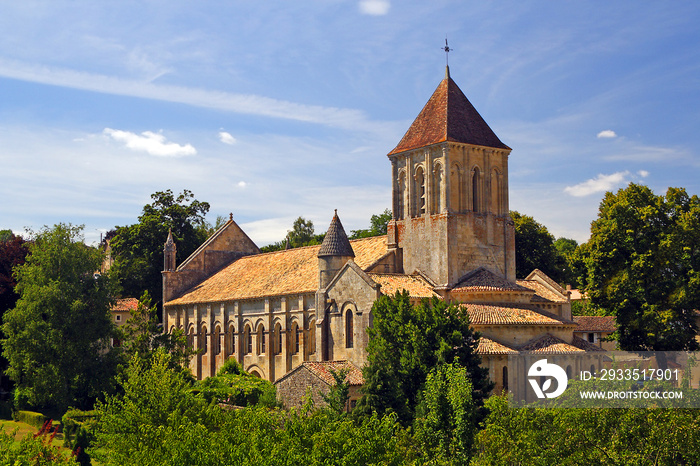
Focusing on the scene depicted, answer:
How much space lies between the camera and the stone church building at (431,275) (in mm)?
45531

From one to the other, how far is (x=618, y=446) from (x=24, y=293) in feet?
135

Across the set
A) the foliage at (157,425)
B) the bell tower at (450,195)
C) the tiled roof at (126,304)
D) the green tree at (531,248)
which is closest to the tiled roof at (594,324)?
the green tree at (531,248)

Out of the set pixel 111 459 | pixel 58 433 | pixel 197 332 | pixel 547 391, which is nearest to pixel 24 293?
pixel 58 433

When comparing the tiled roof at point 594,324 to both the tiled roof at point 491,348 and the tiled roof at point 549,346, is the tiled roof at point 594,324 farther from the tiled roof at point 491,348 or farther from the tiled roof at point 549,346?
the tiled roof at point 491,348

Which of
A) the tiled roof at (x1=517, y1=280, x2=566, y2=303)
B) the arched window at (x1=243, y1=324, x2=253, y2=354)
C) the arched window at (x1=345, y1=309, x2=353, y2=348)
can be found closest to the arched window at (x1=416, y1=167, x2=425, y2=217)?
the tiled roof at (x1=517, y1=280, x2=566, y2=303)

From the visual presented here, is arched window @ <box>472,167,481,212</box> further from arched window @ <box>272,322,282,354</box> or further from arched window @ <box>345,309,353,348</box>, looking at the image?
arched window @ <box>272,322,282,354</box>

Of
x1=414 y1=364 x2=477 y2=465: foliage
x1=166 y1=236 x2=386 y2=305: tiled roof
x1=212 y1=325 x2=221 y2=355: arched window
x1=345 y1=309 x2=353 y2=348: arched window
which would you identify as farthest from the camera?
x1=212 y1=325 x2=221 y2=355: arched window

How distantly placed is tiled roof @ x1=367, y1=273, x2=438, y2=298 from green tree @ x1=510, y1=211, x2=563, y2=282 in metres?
28.2

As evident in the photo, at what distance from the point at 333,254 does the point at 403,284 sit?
17.1ft

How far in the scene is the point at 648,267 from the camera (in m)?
54.0

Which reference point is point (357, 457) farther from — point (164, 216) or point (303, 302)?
point (164, 216)

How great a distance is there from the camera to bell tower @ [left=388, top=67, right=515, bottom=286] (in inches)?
2002

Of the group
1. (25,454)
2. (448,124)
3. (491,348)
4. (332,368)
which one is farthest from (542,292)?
(25,454)

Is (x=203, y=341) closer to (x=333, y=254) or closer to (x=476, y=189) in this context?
(x=333, y=254)
